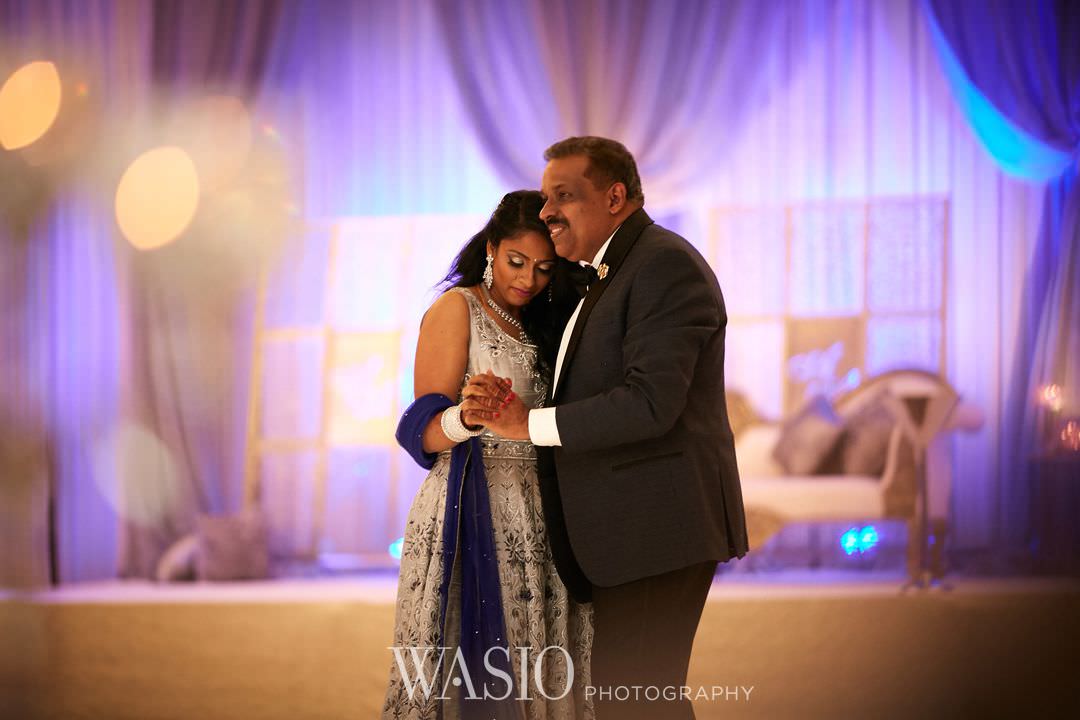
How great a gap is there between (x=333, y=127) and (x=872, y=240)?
2898 millimetres

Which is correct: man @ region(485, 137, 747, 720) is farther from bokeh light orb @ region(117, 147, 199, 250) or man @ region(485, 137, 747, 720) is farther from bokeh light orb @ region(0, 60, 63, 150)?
bokeh light orb @ region(0, 60, 63, 150)

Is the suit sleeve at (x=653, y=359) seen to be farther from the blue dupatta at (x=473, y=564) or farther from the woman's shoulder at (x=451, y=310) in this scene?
the woman's shoulder at (x=451, y=310)

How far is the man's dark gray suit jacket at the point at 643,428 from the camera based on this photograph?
2.29 m

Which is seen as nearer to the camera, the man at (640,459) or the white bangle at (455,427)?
the man at (640,459)

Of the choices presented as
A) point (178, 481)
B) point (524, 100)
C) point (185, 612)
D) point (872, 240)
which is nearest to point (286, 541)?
point (178, 481)

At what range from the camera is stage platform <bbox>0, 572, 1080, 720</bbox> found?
4363 mm

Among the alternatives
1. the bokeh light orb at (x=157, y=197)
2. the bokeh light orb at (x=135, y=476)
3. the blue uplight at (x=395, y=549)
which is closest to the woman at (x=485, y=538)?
the blue uplight at (x=395, y=549)

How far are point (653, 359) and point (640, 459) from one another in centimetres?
25

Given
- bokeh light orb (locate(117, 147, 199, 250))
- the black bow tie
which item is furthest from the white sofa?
bokeh light orb (locate(117, 147, 199, 250))

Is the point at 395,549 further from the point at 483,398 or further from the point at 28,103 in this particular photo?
the point at 483,398

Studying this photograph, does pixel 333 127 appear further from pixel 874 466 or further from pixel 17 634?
pixel 874 466

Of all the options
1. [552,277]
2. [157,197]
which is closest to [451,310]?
[552,277]

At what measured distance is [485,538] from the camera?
251cm

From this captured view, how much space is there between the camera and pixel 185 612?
14.9 feet
